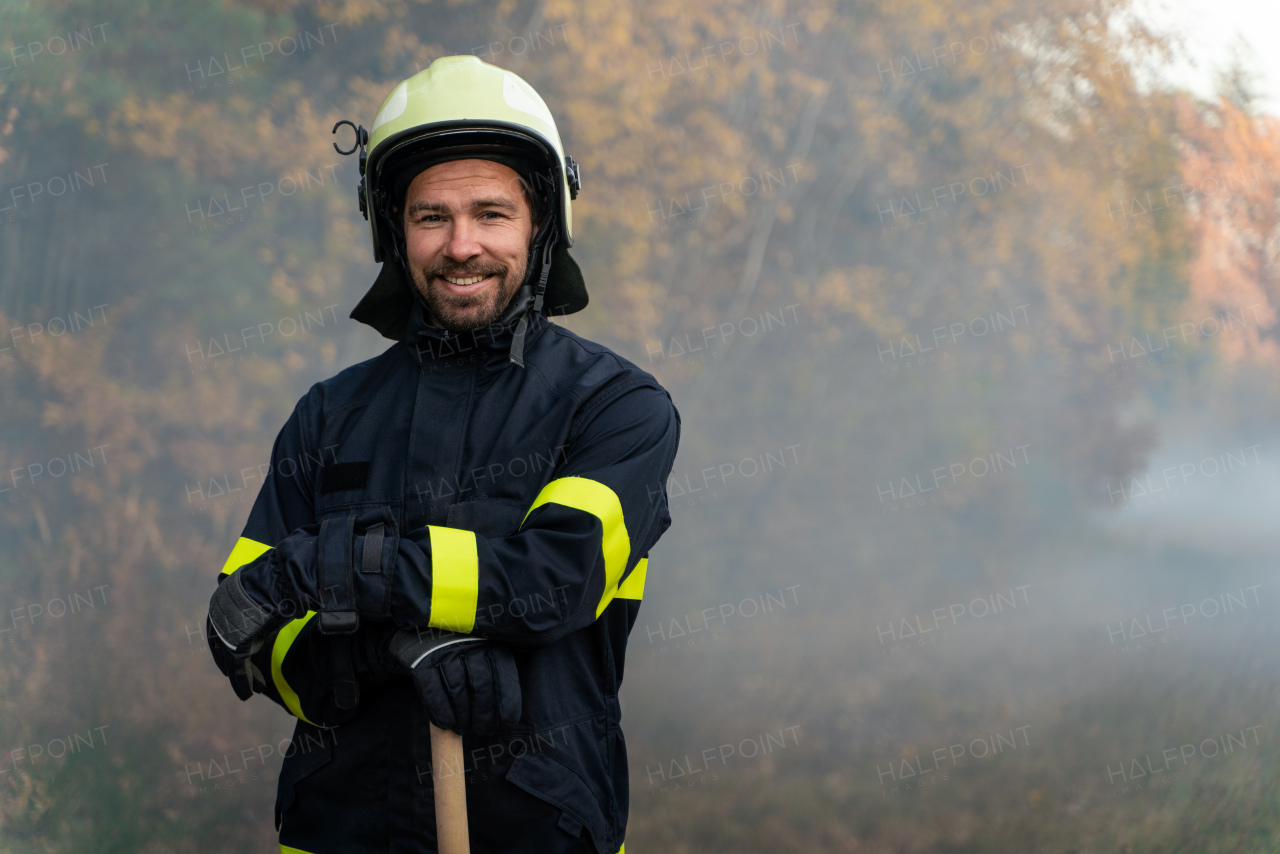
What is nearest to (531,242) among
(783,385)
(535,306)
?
(535,306)

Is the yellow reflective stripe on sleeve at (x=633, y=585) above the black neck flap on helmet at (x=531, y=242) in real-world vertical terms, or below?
below

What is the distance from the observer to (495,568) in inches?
66.6

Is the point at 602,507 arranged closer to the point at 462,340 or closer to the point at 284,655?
the point at 462,340

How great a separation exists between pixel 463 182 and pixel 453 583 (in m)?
0.83

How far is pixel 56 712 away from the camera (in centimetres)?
468

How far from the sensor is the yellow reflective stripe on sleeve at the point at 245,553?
6.28ft

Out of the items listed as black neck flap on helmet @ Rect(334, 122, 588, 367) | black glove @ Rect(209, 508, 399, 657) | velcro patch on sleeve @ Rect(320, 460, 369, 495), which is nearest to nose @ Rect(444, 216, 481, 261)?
black neck flap on helmet @ Rect(334, 122, 588, 367)

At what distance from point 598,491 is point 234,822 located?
3710 millimetres

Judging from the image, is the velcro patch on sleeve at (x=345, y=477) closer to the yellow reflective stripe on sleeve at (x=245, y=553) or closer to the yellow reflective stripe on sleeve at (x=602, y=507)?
the yellow reflective stripe on sleeve at (x=245, y=553)

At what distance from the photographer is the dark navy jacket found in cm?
172

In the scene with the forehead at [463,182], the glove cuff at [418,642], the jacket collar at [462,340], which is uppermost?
the forehead at [463,182]

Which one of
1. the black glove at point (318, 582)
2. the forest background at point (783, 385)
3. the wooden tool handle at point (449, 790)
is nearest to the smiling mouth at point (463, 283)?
the black glove at point (318, 582)

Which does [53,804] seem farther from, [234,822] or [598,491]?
[598,491]

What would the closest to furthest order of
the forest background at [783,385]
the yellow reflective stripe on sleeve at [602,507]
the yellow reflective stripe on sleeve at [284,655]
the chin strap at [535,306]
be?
1. the yellow reflective stripe on sleeve at [602,507]
2. the yellow reflective stripe on sleeve at [284,655]
3. the chin strap at [535,306]
4. the forest background at [783,385]
